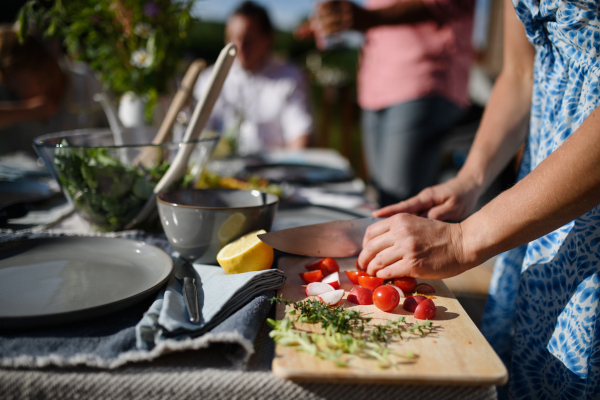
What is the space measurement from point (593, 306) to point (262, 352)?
2.29 ft

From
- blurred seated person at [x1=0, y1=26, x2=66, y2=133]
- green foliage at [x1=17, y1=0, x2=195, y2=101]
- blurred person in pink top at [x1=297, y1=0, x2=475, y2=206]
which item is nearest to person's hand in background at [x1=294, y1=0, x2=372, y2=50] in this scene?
blurred person in pink top at [x1=297, y1=0, x2=475, y2=206]

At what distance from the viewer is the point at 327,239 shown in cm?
89

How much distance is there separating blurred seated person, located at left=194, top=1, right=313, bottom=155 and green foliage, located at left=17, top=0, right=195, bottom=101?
74.3 inches

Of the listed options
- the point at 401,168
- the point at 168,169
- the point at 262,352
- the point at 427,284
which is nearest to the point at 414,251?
the point at 427,284

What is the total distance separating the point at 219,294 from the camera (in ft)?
2.27

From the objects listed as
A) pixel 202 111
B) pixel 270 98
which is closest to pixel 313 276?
pixel 202 111

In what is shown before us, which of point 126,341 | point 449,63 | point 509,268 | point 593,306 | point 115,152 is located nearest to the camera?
point 126,341

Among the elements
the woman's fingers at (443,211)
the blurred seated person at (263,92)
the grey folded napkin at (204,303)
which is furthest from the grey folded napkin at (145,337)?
the blurred seated person at (263,92)

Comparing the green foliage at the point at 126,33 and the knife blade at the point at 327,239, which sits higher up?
the green foliage at the point at 126,33

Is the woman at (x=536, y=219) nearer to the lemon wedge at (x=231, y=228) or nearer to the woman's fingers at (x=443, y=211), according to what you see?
the woman's fingers at (x=443, y=211)

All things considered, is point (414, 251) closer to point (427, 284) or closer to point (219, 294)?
point (427, 284)

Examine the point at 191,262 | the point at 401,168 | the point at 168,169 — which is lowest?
the point at 401,168

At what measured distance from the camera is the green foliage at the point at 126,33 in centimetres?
148

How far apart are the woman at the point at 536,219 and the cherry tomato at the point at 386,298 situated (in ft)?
0.21
